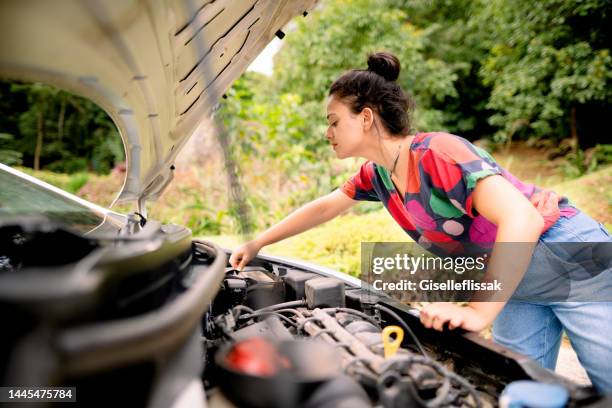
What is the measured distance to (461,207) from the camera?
1.36 meters

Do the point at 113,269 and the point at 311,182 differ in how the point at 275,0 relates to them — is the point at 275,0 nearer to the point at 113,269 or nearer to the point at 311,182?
the point at 113,269

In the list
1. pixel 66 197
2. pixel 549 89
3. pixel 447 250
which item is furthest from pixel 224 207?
pixel 549 89

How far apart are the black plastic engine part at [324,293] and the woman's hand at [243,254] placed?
447 mm

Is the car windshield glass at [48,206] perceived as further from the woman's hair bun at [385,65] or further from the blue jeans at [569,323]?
the blue jeans at [569,323]

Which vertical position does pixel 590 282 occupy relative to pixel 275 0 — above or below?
below

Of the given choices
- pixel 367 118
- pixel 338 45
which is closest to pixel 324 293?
pixel 367 118

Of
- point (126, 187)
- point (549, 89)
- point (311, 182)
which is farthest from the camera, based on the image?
point (549, 89)

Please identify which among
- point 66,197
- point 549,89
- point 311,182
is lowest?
point 66,197

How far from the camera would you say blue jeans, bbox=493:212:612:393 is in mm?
1372

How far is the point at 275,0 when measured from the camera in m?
1.37

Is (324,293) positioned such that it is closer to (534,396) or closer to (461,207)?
(461,207)

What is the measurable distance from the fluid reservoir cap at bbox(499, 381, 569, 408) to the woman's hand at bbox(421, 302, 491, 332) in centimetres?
28

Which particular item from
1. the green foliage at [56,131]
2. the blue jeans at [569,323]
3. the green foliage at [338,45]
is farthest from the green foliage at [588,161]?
the green foliage at [56,131]

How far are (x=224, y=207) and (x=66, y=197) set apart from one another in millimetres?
4483
